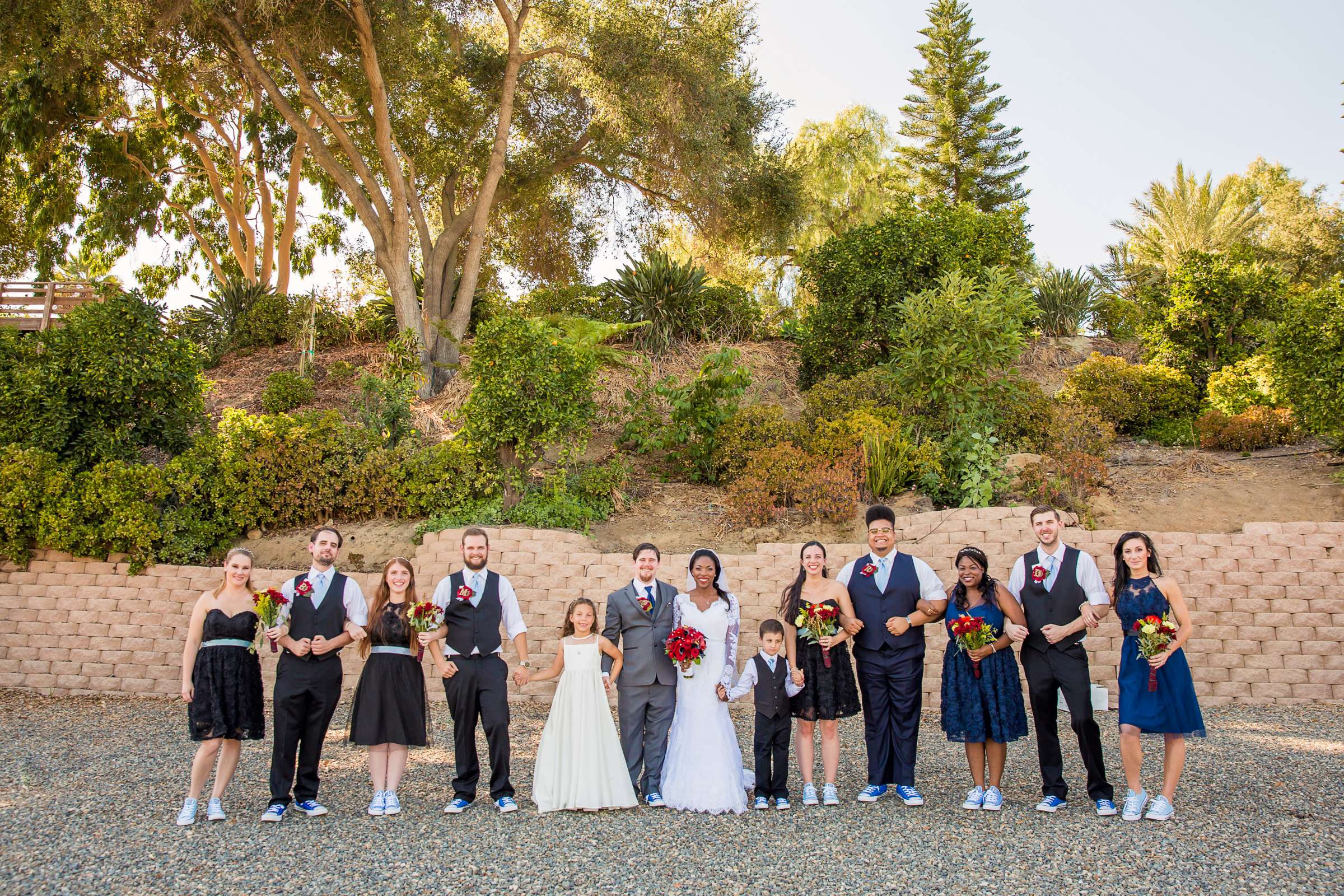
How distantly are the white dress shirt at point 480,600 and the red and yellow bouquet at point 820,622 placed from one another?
1.58 meters

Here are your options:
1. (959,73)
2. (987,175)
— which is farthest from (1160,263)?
(959,73)

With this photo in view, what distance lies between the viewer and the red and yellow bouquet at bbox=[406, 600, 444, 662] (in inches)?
202

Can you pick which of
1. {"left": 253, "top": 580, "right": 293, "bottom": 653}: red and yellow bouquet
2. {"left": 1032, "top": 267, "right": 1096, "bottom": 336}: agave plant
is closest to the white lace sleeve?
{"left": 253, "top": 580, "right": 293, "bottom": 653}: red and yellow bouquet

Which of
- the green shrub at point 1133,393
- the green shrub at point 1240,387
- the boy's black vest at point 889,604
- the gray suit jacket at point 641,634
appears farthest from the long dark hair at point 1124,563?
the green shrub at point 1133,393

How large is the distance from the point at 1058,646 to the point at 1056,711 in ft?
1.17

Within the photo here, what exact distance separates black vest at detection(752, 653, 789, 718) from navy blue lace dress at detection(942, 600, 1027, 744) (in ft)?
2.86

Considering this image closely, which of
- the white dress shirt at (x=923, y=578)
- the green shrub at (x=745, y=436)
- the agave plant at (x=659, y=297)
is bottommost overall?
the white dress shirt at (x=923, y=578)

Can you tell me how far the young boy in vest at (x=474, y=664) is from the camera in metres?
5.23

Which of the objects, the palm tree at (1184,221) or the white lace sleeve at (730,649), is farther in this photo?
the palm tree at (1184,221)

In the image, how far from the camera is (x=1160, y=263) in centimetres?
2316

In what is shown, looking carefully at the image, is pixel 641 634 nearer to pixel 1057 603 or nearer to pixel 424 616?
pixel 424 616

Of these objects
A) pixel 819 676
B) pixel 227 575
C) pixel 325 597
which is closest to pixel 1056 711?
pixel 819 676

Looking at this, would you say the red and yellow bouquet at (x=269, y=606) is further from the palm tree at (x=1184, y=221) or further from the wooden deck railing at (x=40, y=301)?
the palm tree at (x=1184, y=221)

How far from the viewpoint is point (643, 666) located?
546 cm
